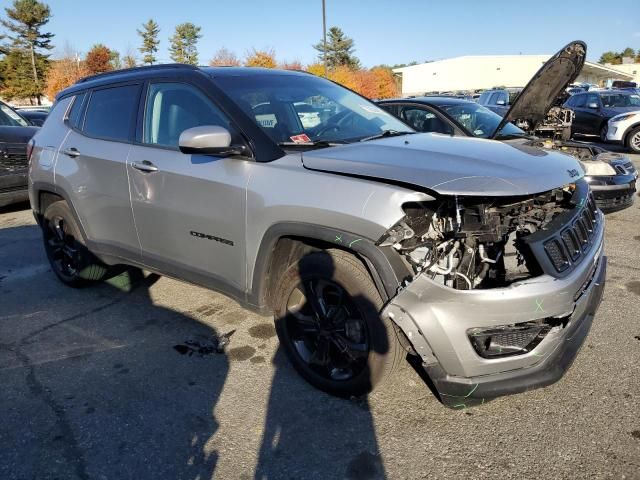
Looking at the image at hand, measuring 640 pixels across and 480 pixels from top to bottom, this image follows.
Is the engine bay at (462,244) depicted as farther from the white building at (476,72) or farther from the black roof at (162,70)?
the white building at (476,72)

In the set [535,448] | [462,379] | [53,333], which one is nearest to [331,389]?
[462,379]

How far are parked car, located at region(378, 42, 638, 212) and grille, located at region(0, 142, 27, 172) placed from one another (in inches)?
221

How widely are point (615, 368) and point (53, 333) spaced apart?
12.8 feet

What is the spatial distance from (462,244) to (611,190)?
14.9 ft

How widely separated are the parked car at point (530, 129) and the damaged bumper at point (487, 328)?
306cm

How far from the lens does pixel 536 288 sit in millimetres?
2236

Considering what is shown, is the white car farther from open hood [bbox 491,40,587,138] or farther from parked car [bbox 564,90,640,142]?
open hood [bbox 491,40,587,138]

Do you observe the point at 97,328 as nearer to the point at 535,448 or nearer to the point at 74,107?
the point at 74,107

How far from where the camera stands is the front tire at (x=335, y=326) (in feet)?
8.34

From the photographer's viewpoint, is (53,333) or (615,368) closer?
(615,368)

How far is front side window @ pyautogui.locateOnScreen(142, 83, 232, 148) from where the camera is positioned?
3.21m

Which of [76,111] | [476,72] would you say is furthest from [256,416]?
[476,72]

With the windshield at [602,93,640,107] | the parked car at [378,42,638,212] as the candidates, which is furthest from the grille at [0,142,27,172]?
the windshield at [602,93,640,107]

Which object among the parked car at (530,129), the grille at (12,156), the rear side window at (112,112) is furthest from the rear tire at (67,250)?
the parked car at (530,129)
